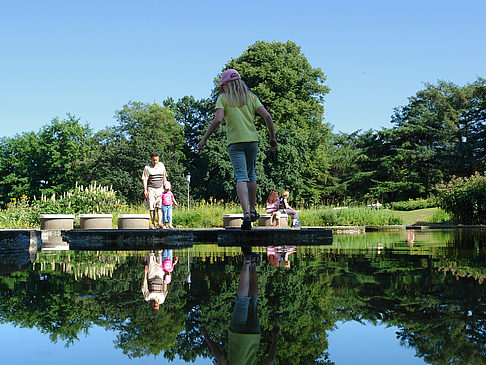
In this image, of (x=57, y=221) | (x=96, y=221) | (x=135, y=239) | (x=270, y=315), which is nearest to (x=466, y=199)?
(x=96, y=221)

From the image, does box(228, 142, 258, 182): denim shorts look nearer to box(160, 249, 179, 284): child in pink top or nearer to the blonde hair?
the blonde hair

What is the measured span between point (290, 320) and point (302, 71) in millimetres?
48893

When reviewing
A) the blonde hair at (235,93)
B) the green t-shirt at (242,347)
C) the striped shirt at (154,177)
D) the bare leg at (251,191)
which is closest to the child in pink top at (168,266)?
the green t-shirt at (242,347)

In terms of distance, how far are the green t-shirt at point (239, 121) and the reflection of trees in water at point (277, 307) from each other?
3466 millimetres

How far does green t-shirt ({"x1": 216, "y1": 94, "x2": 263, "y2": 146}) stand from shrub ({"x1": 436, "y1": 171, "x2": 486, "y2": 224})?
64.1ft

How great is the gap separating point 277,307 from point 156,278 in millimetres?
1655

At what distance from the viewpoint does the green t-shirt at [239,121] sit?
7.85 meters

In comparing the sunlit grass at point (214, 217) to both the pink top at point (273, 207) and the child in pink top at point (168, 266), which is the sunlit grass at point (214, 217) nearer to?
the pink top at point (273, 207)

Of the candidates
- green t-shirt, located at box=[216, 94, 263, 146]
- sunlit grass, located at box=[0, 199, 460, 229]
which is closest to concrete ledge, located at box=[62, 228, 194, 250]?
green t-shirt, located at box=[216, 94, 263, 146]

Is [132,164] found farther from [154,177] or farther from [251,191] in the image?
[251,191]

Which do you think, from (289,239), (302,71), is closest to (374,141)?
(302,71)

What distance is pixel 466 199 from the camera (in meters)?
24.5

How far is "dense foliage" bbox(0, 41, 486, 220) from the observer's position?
46188 millimetres

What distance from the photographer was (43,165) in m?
65.2
